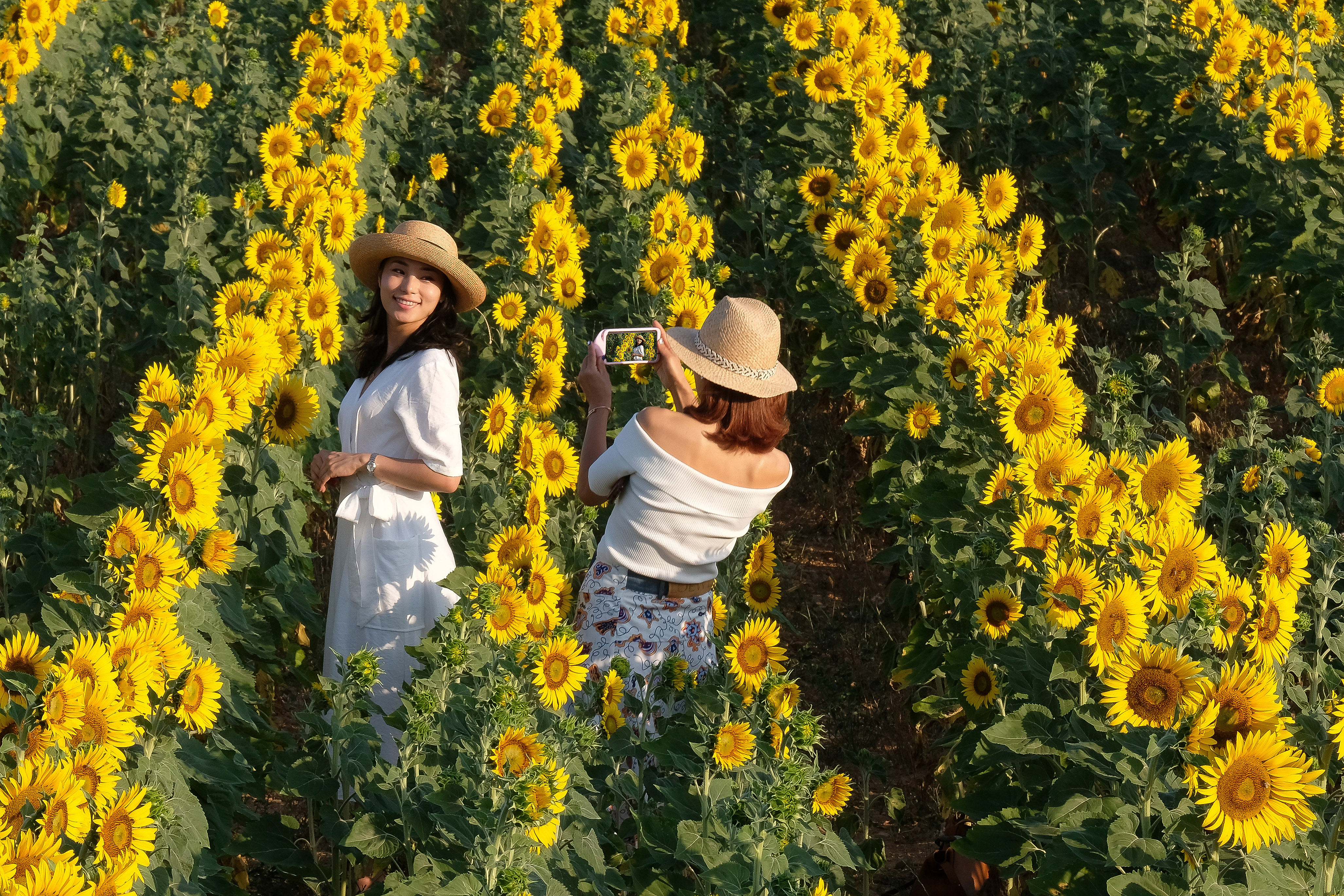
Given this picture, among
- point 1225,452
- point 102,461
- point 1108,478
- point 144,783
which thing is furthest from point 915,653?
point 102,461

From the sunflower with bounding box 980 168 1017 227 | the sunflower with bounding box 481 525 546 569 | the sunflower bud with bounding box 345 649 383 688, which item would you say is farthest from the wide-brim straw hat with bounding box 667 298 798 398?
the sunflower with bounding box 980 168 1017 227

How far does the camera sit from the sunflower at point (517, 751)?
2.52 meters

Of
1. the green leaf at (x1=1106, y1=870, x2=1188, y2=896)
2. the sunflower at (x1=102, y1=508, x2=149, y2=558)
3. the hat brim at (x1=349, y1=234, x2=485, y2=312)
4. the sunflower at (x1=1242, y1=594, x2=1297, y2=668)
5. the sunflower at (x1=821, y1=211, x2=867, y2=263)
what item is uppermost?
the hat brim at (x1=349, y1=234, x2=485, y2=312)

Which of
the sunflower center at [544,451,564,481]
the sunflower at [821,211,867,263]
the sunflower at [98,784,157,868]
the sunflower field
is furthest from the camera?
the sunflower at [821,211,867,263]

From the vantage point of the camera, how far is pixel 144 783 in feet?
9.14

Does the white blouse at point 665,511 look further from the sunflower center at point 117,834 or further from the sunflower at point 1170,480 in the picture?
the sunflower center at point 117,834

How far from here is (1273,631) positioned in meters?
2.89

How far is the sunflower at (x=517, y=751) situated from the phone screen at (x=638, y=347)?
1536 millimetres

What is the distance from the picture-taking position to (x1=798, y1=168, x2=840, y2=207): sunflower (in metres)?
6.09

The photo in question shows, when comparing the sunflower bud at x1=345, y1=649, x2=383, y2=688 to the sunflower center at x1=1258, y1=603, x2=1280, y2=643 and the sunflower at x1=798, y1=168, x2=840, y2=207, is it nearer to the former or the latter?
the sunflower center at x1=1258, y1=603, x2=1280, y2=643

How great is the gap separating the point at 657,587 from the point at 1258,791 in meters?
1.68

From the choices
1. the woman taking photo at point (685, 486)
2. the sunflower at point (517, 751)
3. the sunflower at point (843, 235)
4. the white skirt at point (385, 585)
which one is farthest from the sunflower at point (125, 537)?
the sunflower at point (843, 235)

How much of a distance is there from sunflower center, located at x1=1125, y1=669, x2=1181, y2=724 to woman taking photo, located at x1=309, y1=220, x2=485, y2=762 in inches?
74.3

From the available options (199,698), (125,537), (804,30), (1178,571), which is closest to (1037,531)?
(1178,571)
